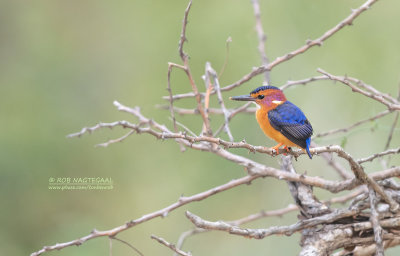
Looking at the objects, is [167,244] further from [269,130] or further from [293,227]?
[269,130]

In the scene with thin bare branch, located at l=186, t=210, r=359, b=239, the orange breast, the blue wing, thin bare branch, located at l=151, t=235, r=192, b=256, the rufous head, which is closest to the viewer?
thin bare branch, located at l=151, t=235, r=192, b=256

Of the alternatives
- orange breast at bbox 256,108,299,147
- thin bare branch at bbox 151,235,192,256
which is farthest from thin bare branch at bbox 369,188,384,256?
thin bare branch at bbox 151,235,192,256

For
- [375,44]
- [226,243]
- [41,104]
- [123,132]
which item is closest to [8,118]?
[41,104]

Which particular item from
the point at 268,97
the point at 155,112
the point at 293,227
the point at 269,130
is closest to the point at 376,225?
the point at 293,227

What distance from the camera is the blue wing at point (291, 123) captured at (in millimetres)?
2855

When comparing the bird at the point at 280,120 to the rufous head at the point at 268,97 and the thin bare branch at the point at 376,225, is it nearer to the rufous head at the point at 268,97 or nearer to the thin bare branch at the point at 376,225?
the rufous head at the point at 268,97

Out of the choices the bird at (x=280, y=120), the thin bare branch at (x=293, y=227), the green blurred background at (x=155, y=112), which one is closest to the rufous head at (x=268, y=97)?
the bird at (x=280, y=120)

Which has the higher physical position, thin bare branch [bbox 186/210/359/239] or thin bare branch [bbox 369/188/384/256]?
thin bare branch [bbox 186/210/359/239]

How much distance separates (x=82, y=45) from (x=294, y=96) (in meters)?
2.42

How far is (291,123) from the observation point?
300 cm

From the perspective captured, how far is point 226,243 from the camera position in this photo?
5.20m

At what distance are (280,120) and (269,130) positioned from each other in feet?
0.38

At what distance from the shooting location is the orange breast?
306 cm

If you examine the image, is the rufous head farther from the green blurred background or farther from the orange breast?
the green blurred background
